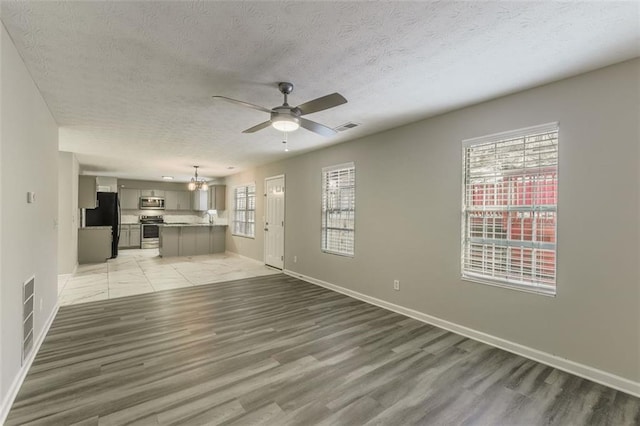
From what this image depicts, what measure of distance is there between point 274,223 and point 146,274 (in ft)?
9.50

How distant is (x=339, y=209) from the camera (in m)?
5.05

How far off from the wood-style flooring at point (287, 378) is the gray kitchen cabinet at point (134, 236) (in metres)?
6.98

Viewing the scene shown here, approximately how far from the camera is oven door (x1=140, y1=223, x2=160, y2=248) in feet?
32.9

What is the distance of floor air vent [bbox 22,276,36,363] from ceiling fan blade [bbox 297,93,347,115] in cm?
272

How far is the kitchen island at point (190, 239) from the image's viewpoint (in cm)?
826

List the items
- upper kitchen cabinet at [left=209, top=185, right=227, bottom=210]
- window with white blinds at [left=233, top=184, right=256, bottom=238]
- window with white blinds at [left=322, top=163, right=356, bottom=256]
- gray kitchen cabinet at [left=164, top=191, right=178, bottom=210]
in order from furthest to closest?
gray kitchen cabinet at [left=164, top=191, right=178, bottom=210] → upper kitchen cabinet at [left=209, top=185, right=227, bottom=210] → window with white blinds at [left=233, top=184, right=256, bottom=238] → window with white blinds at [left=322, top=163, right=356, bottom=256]

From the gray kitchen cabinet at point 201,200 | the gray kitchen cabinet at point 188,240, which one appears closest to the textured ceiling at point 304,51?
the gray kitchen cabinet at point 188,240

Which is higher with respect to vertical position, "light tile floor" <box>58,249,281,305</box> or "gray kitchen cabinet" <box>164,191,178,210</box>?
"gray kitchen cabinet" <box>164,191,178,210</box>

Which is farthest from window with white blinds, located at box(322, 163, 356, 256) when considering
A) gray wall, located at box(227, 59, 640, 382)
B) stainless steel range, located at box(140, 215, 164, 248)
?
stainless steel range, located at box(140, 215, 164, 248)

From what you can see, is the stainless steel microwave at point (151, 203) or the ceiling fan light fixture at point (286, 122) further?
the stainless steel microwave at point (151, 203)

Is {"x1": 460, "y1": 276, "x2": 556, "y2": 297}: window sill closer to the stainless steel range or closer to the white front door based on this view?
the white front door

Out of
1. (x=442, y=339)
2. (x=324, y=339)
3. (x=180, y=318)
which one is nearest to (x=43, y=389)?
(x=180, y=318)

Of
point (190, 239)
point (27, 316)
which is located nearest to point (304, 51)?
point (27, 316)

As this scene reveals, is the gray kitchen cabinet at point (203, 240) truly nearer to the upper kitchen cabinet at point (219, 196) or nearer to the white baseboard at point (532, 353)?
the upper kitchen cabinet at point (219, 196)
